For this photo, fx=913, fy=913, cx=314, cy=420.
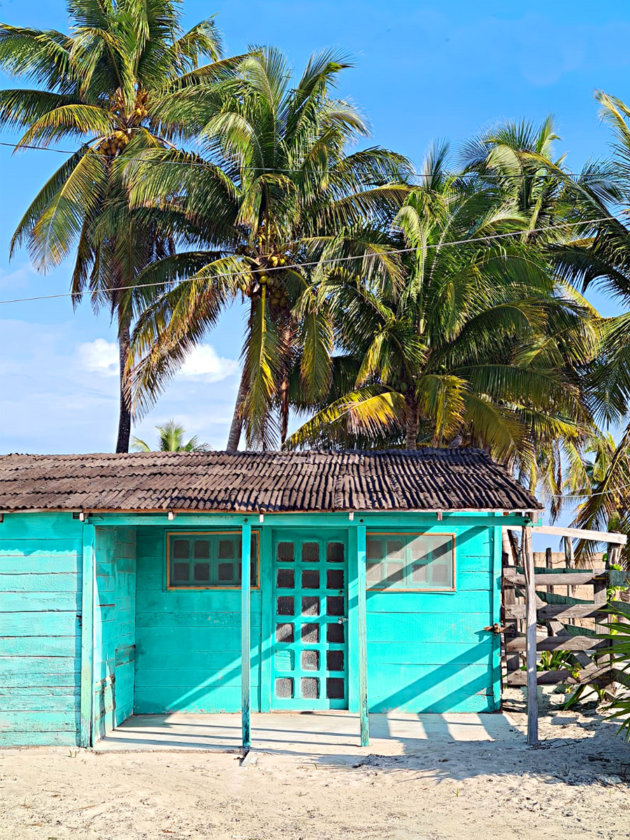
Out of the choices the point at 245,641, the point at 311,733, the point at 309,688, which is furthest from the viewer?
the point at 309,688

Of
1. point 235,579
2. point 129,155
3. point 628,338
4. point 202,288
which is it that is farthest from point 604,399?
point 129,155

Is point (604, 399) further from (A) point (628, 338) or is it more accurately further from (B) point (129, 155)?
(B) point (129, 155)

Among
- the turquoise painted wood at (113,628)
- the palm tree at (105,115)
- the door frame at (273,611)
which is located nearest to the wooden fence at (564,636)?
the door frame at (273,611)

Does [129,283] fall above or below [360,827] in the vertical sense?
above

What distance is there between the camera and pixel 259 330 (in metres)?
17.9

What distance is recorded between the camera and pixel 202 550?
1077 centimetres

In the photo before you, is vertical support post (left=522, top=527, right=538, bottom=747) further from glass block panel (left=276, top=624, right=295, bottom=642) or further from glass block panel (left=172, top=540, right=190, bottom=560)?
glass block panel (left=172, top=540, right=190, bottom=560)

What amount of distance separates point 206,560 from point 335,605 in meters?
1.61

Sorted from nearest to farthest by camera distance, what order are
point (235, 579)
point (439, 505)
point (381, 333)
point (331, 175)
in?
1. point (439, 505)
2. point (235, 579)
3. point (381, 333)
4. point (331, 175)

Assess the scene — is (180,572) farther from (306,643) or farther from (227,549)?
(306,643)

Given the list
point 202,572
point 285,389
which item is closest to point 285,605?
point 202,572

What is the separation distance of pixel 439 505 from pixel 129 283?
578 inches

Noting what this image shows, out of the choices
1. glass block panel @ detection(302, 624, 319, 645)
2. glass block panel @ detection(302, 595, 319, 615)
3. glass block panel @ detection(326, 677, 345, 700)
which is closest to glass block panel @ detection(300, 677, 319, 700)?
glass block panel @ detection(326, 677, 345, 700)

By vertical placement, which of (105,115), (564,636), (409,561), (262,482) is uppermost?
(105,115)
